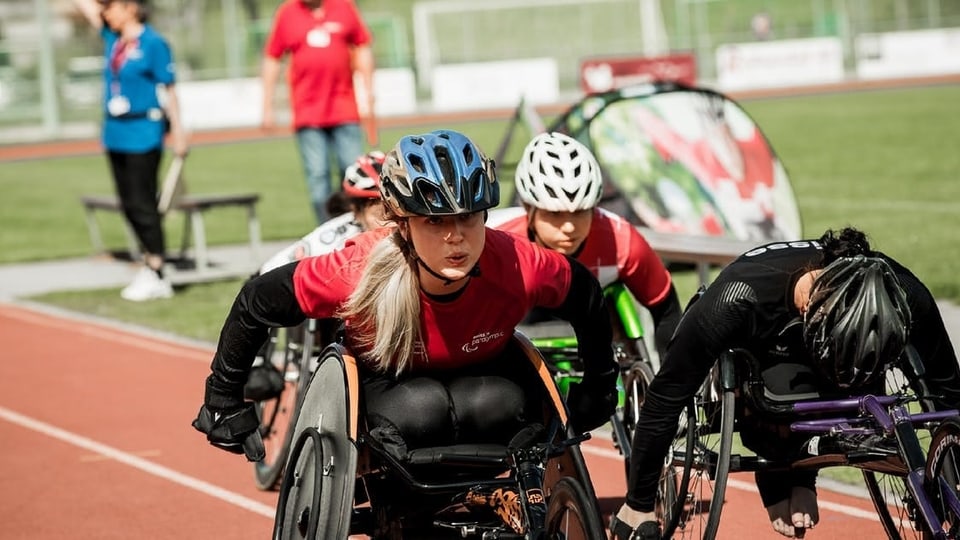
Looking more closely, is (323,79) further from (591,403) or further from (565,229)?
(591,403)

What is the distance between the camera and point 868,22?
51.5m

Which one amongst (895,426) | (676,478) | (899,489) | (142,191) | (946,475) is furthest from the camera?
(142,191)

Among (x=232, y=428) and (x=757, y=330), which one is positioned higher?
(x=757, y=330)

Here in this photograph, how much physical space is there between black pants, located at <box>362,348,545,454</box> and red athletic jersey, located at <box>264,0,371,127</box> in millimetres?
7664

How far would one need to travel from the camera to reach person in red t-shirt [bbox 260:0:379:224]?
12148 mm

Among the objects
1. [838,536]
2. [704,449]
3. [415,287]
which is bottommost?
[838,536]

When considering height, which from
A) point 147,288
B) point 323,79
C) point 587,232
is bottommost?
point 147,288

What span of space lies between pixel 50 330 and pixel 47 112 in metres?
33.2

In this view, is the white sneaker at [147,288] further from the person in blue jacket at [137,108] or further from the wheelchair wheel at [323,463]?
the wheelchair wheel at [323,463]

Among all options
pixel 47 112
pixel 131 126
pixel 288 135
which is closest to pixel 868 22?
pixel 288 135

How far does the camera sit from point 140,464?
26.3ft

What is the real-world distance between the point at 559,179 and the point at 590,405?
1.55 m

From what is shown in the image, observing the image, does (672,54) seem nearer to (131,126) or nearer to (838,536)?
(131,126)

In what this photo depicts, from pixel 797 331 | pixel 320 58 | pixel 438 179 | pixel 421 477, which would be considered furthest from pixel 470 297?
pixel 320 58
